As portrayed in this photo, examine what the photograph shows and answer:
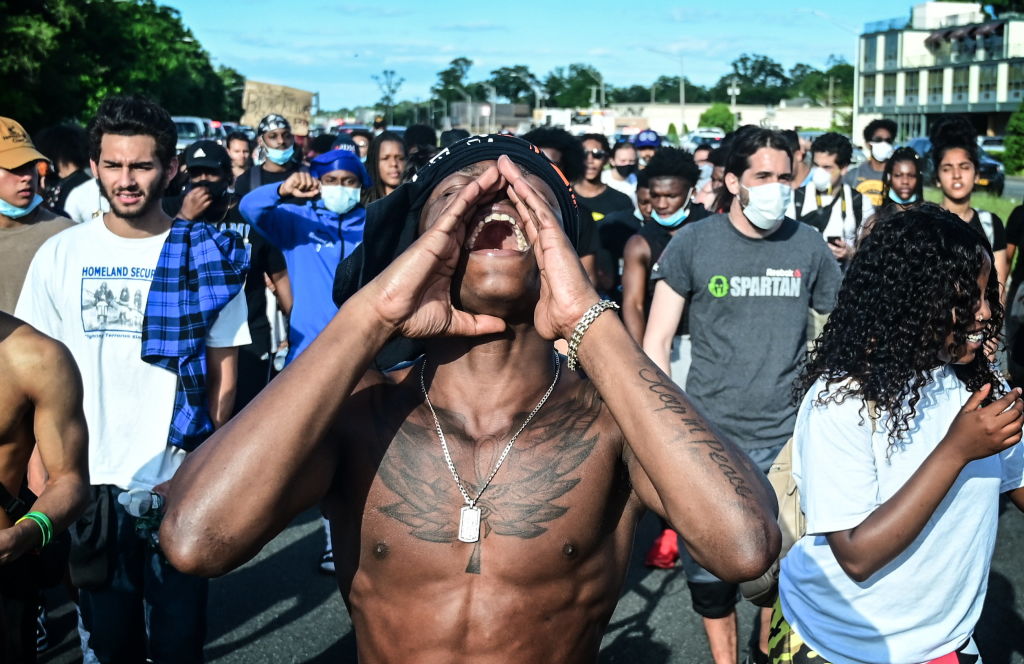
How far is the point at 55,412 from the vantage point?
3.52 m

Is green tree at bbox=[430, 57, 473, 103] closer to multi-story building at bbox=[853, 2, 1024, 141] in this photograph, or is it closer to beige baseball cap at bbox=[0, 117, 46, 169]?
multi-story building at bbox=[853, 2, 1024, 141]

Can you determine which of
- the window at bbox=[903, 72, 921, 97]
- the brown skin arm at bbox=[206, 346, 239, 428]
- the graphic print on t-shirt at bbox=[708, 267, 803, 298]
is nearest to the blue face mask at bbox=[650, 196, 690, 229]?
the graphic print on t-shirt at bbox=[708, 267, 803, 298]

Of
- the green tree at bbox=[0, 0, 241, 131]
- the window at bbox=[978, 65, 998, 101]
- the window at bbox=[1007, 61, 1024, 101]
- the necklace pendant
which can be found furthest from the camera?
the window at bbox=[978, 65, 998, 101]

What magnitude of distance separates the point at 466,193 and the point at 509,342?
44 cm

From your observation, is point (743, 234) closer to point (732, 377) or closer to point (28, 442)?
point (732, 377)

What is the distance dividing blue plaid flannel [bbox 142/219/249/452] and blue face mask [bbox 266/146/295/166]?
6.11 meters

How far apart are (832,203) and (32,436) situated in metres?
6.53

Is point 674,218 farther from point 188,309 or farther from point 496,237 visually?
point 496,237

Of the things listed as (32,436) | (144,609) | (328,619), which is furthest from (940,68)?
(32,436)

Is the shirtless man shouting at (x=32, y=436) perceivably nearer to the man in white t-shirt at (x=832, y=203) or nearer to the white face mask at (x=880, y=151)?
the man in white t-shirt at (x=832, y=203)

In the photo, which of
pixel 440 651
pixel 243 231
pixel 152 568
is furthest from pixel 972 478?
pixel 243 231

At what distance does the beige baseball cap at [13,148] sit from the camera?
16.7 ft

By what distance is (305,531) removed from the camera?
6.82 metres

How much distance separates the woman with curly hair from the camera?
2959 mm
